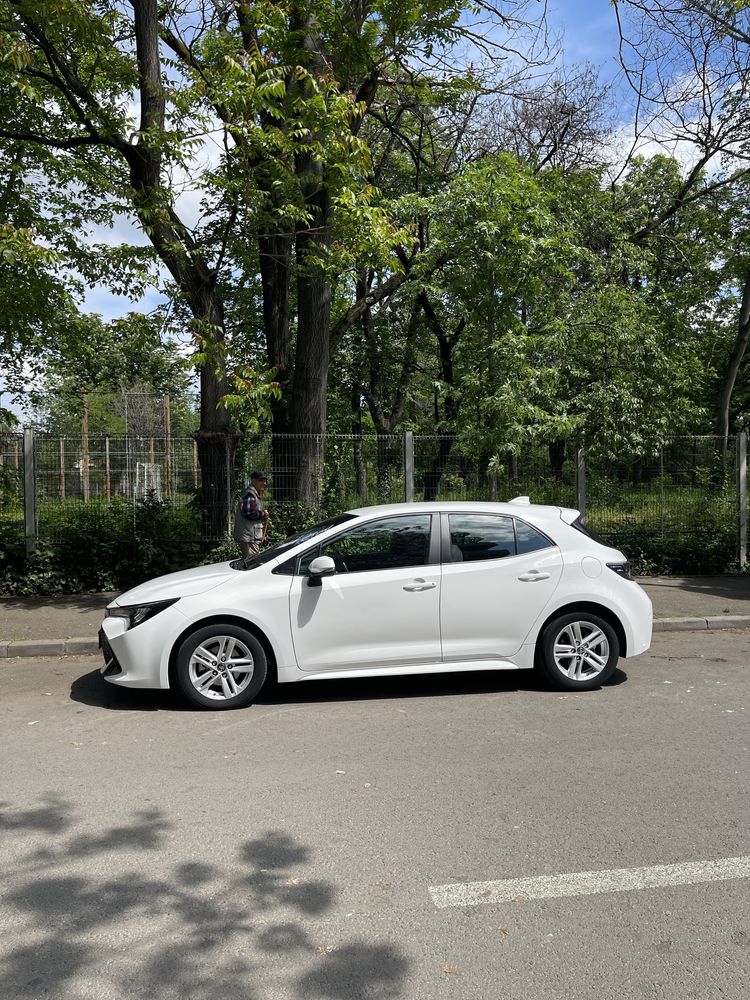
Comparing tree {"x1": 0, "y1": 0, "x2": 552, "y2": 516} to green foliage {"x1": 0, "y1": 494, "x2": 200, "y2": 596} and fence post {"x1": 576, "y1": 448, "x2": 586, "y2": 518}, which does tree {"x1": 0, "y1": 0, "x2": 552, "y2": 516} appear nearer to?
green foliage {"x1": 0, "y1": 494, "x2": 200, "y2": 596}

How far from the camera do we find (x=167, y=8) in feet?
38.5

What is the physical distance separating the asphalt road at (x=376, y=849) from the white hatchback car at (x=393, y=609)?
349mm

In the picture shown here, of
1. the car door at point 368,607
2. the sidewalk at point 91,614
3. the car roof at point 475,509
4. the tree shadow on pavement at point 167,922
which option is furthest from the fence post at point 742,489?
the tree shadow on pavement at point 167,922

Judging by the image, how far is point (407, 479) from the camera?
12586 mm

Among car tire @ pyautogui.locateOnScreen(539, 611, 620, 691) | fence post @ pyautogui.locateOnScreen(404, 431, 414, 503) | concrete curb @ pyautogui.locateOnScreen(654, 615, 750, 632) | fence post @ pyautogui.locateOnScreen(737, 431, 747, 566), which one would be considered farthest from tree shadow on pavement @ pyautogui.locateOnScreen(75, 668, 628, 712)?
fence post @ pyautogui.locateOnScreen(737, 431, 747, 566)

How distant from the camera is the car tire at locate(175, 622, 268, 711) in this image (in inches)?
247

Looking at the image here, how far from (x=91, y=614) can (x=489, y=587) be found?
5532 mm

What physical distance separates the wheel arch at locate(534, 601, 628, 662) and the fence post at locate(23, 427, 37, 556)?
7.75 metres

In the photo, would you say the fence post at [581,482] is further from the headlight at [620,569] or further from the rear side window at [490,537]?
the rear side window at [490,537]

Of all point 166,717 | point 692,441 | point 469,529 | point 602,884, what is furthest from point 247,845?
point 692,441

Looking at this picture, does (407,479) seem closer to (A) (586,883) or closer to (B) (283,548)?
(B) (283,548)

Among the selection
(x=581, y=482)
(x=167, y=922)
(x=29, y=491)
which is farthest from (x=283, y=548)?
(x=581, y=482)

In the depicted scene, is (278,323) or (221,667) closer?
(221,667)

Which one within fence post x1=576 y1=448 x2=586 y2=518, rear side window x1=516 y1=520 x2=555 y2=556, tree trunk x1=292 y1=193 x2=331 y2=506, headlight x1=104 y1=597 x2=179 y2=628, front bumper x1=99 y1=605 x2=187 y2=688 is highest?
tree trunk x1=292 y1=193 x2=331 y2=506
